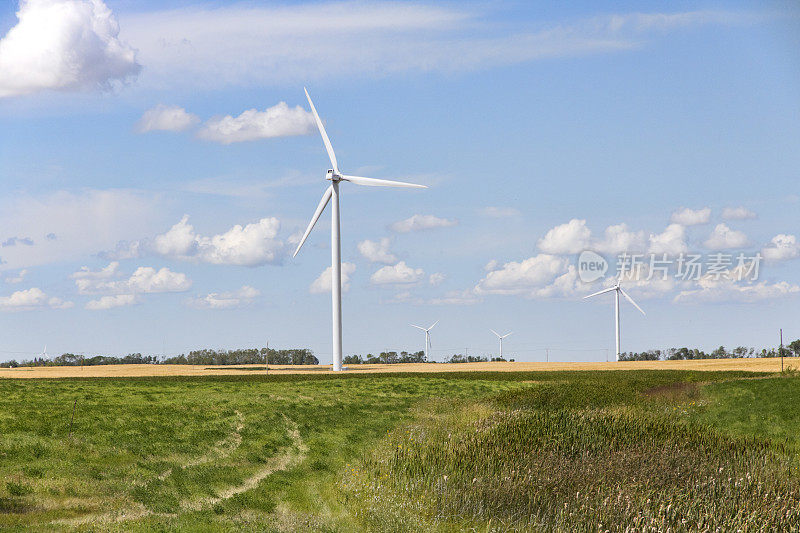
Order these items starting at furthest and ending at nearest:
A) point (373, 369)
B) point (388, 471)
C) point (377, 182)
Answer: point (373, 369) < point (377, 182) < point (388, 471)

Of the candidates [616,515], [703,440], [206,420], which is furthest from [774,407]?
[206,420]

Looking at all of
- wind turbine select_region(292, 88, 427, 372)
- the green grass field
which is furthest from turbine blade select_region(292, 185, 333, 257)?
the green grass field

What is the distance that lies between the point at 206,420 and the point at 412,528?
68.3 ft

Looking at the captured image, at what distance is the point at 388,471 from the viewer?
26688 mm

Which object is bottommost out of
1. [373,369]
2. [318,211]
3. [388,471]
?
[373,369]

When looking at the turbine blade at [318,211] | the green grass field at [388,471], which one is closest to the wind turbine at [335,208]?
the turbine blade at [318,211]

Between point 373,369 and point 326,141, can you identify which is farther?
point 373,369

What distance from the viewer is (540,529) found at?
69.6 ft

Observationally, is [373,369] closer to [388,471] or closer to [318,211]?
[318,211]

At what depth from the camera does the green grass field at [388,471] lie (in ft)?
72.1

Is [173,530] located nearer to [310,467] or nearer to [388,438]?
[310,467]

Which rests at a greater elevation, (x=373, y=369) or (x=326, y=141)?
(x=326, y=141)

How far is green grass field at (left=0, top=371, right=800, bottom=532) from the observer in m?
22.0

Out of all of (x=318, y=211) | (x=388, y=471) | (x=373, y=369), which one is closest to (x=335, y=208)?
(x=318, y=211)
